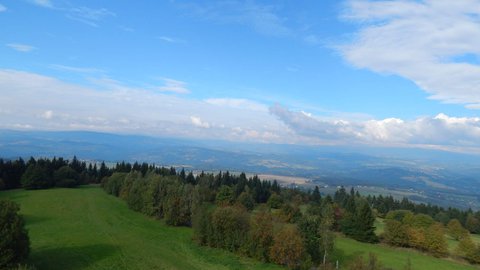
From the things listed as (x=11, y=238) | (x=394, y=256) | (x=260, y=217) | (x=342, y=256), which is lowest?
(x=394, y=256)

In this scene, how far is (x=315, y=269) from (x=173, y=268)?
14942 mm

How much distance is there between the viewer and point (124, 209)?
69125 mm

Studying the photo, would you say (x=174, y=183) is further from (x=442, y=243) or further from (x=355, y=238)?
(x=442, y=243)

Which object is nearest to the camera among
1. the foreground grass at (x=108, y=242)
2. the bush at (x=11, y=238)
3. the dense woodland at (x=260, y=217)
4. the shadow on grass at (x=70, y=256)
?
the bush at (x=11, y=238)

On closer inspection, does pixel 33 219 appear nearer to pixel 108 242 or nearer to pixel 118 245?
pixel 108 242

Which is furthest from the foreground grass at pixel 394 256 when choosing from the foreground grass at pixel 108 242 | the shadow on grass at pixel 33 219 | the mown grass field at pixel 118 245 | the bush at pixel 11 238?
the shadow on grass at pixel 33 219

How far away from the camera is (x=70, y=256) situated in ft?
118

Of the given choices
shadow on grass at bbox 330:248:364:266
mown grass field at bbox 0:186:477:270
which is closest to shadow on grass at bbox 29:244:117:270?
mown grass field at bbox 0:186:477:270

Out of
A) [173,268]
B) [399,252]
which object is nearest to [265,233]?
[173,268]

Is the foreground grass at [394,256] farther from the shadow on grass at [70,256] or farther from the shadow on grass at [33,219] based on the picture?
the shadow on grass at [33,219]

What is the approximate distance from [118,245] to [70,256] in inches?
261

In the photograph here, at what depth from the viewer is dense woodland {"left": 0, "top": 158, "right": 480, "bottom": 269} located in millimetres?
42375

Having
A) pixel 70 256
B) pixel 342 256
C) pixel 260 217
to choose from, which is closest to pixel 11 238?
pixel 70 256

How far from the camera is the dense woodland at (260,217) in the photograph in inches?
1668
